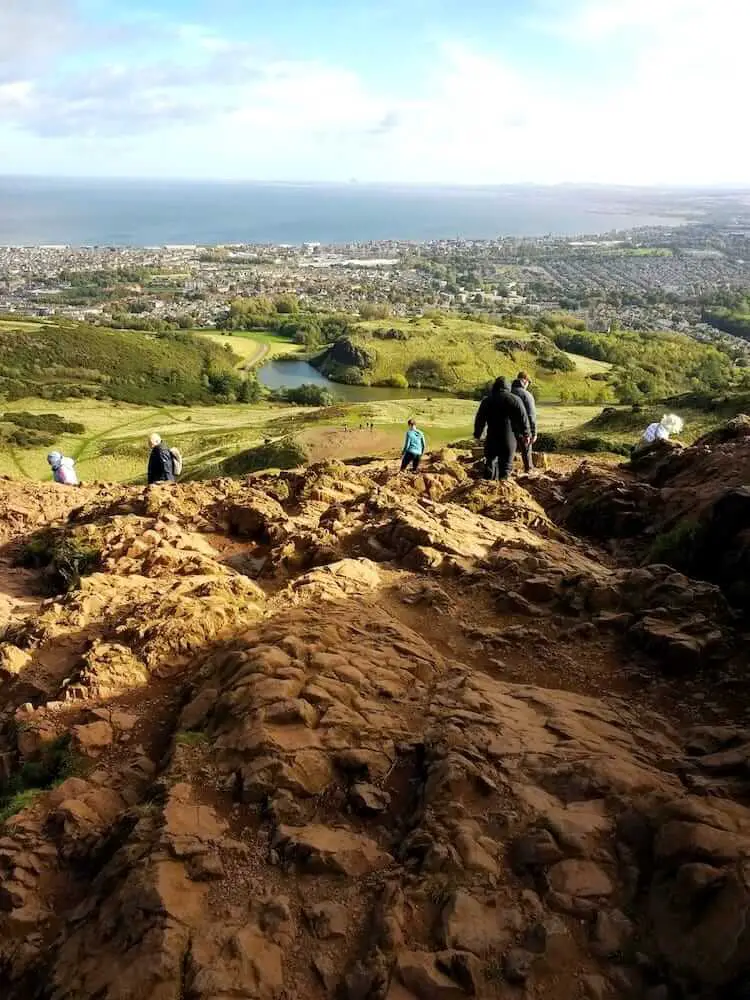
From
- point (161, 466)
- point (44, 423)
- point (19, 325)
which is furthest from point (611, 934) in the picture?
point (19, 325)

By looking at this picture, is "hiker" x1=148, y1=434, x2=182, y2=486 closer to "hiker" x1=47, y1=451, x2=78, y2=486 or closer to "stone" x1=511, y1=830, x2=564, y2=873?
"hiker" x1=47, y1=451, x2=78, y2=486

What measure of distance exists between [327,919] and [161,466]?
13.4 m

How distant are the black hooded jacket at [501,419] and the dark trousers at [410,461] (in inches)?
125

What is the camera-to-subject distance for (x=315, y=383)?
114 m

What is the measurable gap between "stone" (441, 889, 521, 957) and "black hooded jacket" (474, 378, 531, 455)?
366 inches

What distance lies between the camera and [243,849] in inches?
215

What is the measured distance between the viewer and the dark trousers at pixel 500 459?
1470 centimetres

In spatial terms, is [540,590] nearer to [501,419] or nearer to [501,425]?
[501,419]

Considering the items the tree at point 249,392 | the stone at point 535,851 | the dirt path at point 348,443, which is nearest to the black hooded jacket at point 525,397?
the stone at point 535,851

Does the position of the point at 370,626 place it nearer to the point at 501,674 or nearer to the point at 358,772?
the point at 501,674

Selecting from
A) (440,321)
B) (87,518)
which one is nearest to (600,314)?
(440,321)

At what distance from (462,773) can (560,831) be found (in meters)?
0.89

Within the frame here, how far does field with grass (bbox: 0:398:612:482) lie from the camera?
46.3 m

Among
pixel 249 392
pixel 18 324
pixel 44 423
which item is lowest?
pixel 249 392
